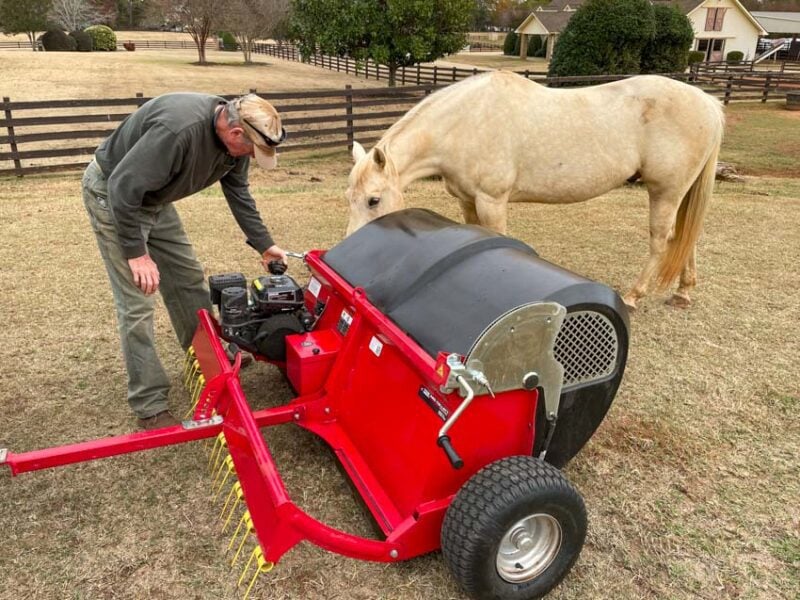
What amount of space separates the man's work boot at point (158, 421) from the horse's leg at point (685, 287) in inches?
169

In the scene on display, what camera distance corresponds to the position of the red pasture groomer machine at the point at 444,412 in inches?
84.6

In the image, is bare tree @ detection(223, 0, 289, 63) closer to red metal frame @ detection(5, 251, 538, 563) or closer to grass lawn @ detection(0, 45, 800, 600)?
grass lawn @ detection(0, 45, 800, 600)

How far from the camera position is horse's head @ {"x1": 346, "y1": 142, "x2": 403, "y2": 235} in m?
4.13

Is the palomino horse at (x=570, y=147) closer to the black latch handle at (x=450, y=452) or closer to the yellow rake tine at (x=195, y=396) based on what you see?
the yellow rake tine at (x=195, y=396)

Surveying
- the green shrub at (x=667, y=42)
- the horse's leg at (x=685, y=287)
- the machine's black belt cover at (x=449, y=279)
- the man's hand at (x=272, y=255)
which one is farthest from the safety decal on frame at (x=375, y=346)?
the green shrub at (x=667, y=42)

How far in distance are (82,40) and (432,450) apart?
54.2m

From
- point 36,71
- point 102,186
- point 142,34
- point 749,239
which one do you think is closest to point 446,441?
point 102,186

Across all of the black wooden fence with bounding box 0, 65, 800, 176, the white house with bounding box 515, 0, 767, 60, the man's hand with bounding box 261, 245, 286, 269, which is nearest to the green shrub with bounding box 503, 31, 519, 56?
the white house with bounding box 515, 0, 767, 60

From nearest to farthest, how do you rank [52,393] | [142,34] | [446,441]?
[446,441]
[52,393]
[142,34]

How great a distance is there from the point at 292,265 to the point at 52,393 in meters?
2.83

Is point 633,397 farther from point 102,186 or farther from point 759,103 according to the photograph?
point 759,103

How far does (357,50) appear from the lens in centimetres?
2025

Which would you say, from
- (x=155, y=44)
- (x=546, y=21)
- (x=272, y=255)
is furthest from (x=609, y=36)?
(x=155, y=44)

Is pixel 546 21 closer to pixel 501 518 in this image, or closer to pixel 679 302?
pixel 679 302
